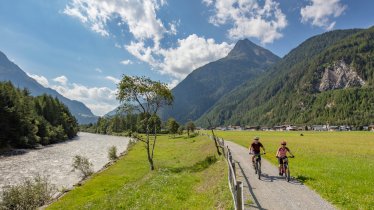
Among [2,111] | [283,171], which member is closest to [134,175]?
[283,171]

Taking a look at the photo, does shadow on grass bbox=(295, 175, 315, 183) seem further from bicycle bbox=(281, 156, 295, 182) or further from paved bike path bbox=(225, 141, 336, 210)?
bicycle bbox=(281, 156, 295, 182)

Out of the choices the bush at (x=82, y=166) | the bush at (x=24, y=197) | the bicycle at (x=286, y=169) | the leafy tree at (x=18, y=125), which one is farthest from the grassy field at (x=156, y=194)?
the leafy tree at (x=18, y=125)

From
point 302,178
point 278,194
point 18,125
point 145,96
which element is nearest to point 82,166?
point 145,96

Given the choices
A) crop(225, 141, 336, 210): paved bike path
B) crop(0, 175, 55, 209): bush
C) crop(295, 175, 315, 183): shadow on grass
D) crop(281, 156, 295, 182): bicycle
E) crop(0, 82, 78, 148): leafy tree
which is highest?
crop(0, 82, 78, 148): leafy tree

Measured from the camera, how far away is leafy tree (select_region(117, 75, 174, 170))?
41531 mm

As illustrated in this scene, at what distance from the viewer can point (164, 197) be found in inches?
910

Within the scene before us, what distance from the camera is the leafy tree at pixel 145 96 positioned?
1635 inches

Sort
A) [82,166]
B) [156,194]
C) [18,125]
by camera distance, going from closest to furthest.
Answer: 1. [156,194]
2. [82,166]
3. [18,125]

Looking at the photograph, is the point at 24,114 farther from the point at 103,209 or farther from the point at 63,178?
the point at 103,209

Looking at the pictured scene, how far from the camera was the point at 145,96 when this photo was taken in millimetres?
43031

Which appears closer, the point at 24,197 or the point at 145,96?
the point at 24,197

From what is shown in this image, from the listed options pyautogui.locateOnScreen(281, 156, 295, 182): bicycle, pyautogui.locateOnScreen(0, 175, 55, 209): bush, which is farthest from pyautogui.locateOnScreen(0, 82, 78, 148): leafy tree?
pyautogui.locateOnScreen(281, 156, 295, 182): bicycle

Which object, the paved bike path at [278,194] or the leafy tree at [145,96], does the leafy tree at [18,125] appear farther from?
the paved bike path at [278,194]

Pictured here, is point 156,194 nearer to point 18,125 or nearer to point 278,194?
point 278,194
